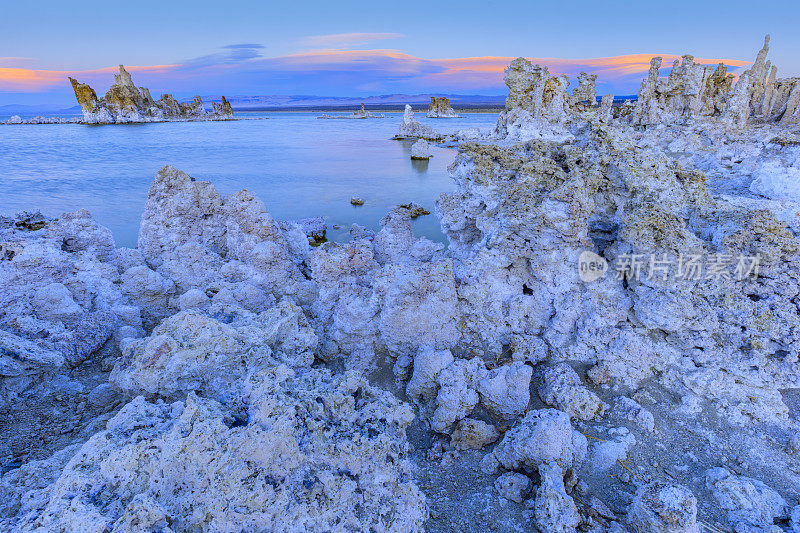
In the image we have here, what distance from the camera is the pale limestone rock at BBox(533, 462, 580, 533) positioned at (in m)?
2.52

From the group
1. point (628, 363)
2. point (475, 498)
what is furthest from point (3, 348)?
point (628, 363)

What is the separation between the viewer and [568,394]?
11.8 feet

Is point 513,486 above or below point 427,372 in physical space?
below

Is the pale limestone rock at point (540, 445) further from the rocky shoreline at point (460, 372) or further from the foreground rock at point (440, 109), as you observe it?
the foreground rock at point (440, 109)

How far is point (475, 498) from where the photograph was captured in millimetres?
2885

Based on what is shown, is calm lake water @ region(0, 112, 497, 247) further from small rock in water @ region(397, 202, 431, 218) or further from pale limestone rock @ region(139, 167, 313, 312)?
pale limestone rock @ region(139, 167, 313, 312)

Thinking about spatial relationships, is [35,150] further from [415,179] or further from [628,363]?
[628,363]

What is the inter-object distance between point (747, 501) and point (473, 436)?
1.97 m

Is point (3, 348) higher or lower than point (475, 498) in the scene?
higher

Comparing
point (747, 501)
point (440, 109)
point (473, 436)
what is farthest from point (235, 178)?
point (440, 109)

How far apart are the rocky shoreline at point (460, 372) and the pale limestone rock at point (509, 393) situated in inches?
0.9

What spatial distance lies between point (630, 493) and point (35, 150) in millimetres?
34784

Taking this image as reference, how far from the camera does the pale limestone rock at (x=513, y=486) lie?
2832 mm

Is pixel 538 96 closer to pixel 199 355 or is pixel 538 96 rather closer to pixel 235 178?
pixel 199 355
